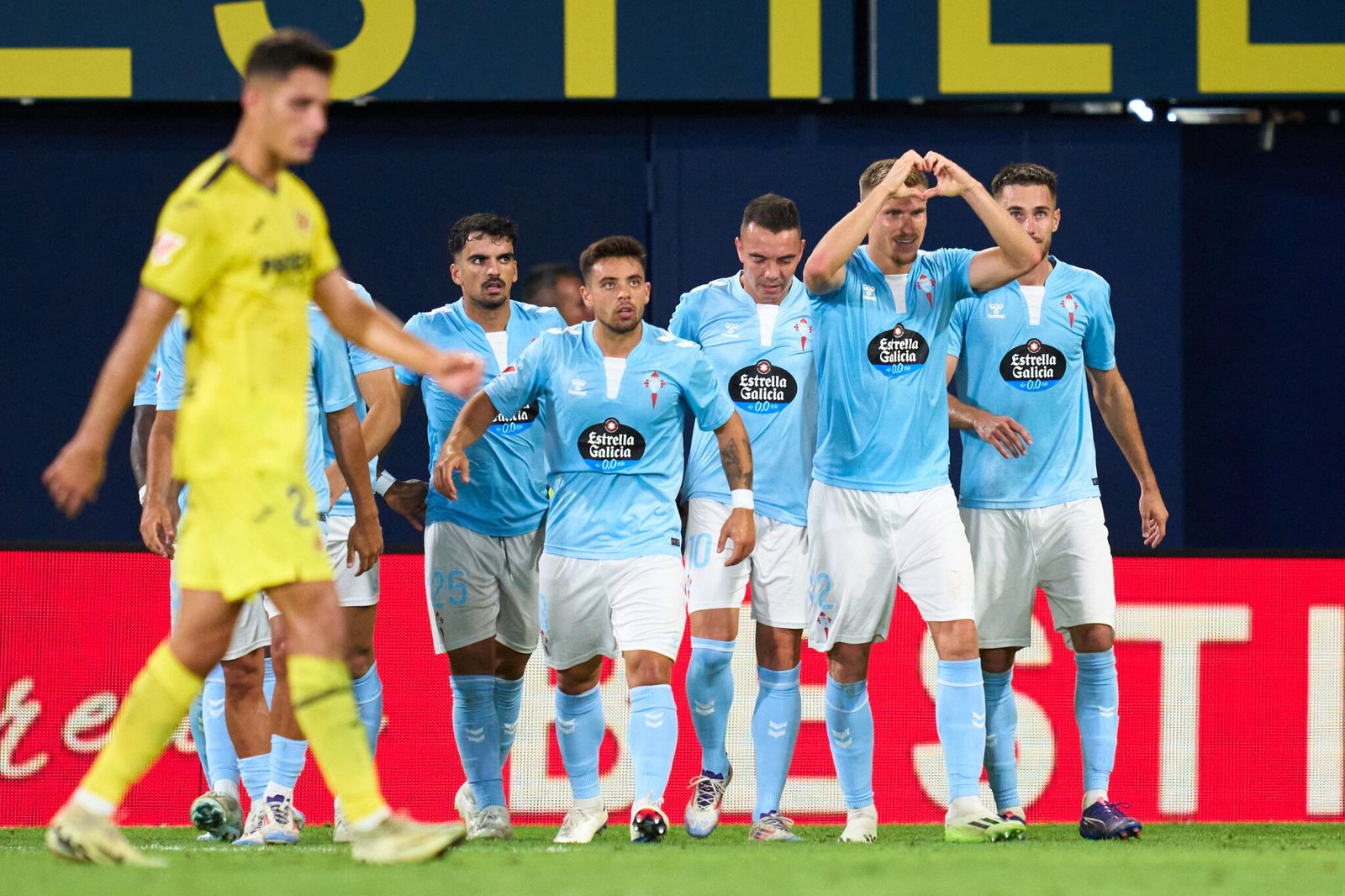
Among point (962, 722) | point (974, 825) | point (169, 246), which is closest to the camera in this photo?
point (169, 246)

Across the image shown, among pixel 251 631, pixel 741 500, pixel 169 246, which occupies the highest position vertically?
pixel 169 246

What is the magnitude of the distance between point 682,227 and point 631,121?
0.68 m

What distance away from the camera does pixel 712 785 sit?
251 inches

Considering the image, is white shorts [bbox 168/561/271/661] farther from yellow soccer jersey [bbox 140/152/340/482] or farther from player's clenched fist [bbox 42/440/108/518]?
player's clenched fist [bbox 42/440/108/518]

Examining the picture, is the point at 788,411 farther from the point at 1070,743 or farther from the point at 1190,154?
the point at 1190,154

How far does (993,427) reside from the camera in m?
6.17

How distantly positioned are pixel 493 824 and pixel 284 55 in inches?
131

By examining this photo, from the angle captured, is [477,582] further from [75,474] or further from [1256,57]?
[1256,57]

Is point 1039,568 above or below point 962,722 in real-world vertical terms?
above

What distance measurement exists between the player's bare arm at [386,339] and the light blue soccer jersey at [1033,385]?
278 centimetres

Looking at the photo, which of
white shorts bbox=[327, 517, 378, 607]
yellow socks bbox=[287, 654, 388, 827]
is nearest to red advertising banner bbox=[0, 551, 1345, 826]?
white shorts bbox=[327, 517, 378, 607]

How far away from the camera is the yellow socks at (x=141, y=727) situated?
396 cm

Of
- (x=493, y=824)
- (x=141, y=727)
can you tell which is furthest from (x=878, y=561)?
(x=141, y=727)

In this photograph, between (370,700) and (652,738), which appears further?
(370,700)
